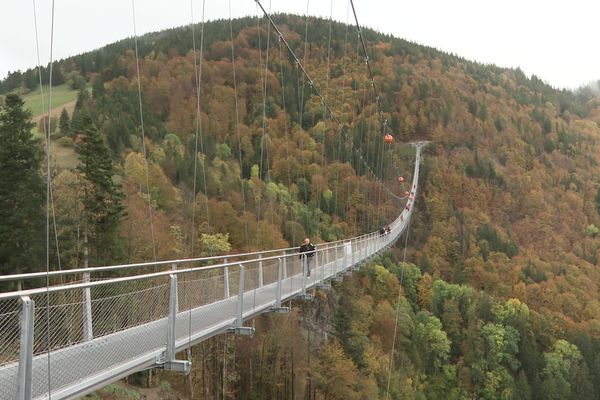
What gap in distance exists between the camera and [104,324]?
405cm

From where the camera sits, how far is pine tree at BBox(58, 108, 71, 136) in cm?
4341

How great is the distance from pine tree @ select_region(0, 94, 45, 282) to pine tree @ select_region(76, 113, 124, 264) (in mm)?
3347

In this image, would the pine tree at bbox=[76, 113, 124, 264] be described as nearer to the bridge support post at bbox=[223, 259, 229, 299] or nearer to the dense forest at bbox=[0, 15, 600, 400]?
the dense forest at bbox=[0, 15, 600, 400]

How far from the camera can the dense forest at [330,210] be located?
2580 cm

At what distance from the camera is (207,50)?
45.9 m

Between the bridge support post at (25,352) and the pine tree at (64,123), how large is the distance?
4199 cm

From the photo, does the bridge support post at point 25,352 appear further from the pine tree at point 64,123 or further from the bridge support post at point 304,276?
the pine tree at point 64,123

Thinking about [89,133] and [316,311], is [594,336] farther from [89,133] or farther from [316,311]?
[89,133]

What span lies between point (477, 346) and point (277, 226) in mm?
33253

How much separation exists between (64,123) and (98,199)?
80.8 ft

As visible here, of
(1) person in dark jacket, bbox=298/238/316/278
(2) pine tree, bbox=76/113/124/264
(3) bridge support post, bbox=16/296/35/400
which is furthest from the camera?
(2) pine tree, bbox=76/113/124/264

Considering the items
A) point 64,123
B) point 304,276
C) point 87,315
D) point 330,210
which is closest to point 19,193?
point 304,276

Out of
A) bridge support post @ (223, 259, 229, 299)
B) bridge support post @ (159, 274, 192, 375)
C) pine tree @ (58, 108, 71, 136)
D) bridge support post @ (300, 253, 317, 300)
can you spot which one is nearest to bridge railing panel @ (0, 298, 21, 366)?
→ bridge support post @ (159, 274, 192, 375)

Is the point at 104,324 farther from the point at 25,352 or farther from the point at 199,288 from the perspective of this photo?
the point at 199,288
